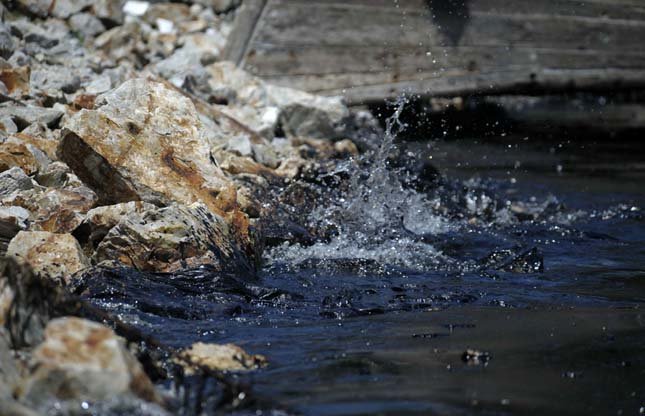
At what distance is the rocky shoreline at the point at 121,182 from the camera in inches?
87.4

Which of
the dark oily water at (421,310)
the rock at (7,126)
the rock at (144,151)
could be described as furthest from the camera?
the rock at (7,126)

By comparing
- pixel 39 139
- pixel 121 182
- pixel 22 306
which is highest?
pixel 22 306

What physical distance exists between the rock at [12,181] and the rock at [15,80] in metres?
1.57

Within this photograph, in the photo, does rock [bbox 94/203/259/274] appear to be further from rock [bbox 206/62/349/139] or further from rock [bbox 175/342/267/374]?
rock [bbox 206/62/349/139]

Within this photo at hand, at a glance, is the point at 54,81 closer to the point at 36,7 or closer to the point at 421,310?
the point at 36,7

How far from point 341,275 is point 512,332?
3.57ft

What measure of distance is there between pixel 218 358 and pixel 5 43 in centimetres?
423

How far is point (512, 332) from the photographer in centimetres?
325

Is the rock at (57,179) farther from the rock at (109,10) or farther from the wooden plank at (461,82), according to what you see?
the rock at (109,10)

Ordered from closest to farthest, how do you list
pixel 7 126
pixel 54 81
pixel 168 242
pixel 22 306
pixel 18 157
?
pixel 22 306 < pixel 168 242 < pixel 18 157 < pixel 7 126 < pixel 54 81

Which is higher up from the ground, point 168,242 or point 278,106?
point 168,242

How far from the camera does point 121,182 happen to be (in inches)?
159

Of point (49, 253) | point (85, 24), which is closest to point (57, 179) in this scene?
point (49, 253)

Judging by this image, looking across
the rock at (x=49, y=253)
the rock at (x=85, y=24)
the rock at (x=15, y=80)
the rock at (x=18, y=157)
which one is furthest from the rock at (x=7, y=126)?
the rock at (x=85, y=24)
